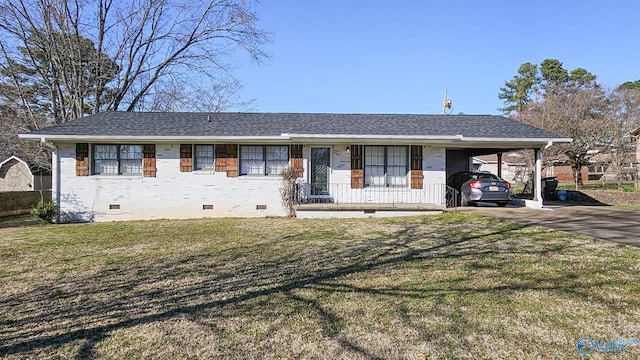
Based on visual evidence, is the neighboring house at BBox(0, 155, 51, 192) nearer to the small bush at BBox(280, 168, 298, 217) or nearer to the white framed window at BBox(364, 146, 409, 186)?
the small bush at BBox(280, 168, 298, 217)

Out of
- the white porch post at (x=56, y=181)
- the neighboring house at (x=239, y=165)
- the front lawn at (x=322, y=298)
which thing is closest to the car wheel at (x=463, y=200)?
the neighboring house at (x=239, y=165)

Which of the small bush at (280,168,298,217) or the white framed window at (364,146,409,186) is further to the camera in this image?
the white framed window at (364,146,409,186)

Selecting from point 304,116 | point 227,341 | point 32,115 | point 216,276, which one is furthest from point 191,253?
point 32,115

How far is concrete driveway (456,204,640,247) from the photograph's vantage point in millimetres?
7426

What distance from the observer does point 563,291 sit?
420 centimetres

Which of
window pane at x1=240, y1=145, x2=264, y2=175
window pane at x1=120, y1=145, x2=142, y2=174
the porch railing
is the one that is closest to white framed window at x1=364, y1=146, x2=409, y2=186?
the porch railing

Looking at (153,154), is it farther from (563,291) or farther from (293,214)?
(563,291)

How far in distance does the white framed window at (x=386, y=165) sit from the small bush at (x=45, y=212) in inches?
404

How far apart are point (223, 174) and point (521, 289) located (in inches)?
386

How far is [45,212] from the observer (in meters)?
11.5

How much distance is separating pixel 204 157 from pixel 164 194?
1789mm

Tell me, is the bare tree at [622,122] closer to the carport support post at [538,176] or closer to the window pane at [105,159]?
the carport support post at [538,176]

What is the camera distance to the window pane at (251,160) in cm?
1243

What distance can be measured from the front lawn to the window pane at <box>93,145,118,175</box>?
4926 millimetres
